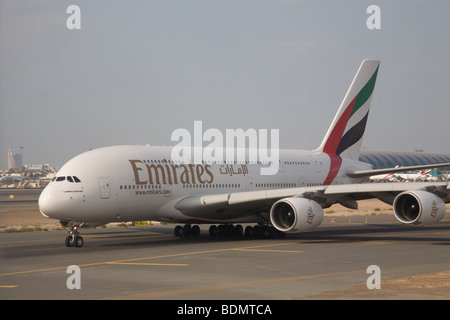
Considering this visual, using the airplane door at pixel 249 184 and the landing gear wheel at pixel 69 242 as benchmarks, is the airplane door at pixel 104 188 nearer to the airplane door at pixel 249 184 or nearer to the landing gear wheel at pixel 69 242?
the landing gear wheel at pixel 69 242

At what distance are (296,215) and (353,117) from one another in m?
14.1

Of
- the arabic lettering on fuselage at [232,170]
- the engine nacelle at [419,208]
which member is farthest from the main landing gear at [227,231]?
the engine nacelle at [419,208]

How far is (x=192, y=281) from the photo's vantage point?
1727 cm

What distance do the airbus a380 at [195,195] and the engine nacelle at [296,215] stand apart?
4 centimetres

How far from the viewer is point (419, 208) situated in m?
26.1

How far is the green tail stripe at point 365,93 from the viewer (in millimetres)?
39469

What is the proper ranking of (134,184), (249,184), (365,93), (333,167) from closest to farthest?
(134,184) → (249,184) → (333,167) → (365,93)

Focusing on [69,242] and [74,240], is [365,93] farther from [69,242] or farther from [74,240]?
[69,242]

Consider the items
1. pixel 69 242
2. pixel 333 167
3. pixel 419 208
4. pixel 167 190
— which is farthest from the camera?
pixel 333 167

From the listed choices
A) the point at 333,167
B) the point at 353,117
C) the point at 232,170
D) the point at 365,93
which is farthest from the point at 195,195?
the point at 365,93

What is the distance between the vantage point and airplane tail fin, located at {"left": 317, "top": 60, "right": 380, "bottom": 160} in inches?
1540
